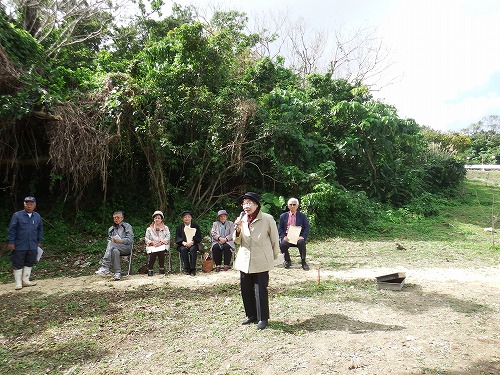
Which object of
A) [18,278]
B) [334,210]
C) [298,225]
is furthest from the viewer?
[334,210]

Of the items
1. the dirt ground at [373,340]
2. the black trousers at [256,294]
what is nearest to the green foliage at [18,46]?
the black trousers at [256,294]

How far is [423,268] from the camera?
24.2ft

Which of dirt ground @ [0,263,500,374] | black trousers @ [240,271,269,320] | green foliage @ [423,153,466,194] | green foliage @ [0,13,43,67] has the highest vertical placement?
green foliage @ [0,13,43,67]

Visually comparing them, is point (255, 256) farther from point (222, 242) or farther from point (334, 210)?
point (334, 210)

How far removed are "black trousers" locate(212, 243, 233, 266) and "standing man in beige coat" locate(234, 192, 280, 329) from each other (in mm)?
2922

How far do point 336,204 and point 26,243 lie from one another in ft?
26.7

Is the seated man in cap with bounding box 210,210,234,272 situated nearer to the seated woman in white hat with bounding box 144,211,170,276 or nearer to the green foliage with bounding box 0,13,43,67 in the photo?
the seated woman in white hat with bounding box 144,211,170,276

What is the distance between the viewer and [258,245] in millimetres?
4496

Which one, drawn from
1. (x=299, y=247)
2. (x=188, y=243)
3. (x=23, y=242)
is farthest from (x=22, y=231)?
(x=299, y=247)

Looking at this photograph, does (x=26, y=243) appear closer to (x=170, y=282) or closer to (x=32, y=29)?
(x=170, y=282)

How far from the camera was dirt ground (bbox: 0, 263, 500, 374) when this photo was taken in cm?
355

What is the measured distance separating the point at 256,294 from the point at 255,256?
1.49 ft

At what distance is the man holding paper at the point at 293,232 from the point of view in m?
7.57

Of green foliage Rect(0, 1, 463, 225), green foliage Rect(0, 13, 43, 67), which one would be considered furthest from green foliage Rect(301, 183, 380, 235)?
green foliage Rect(0, 13, 43, 67)
